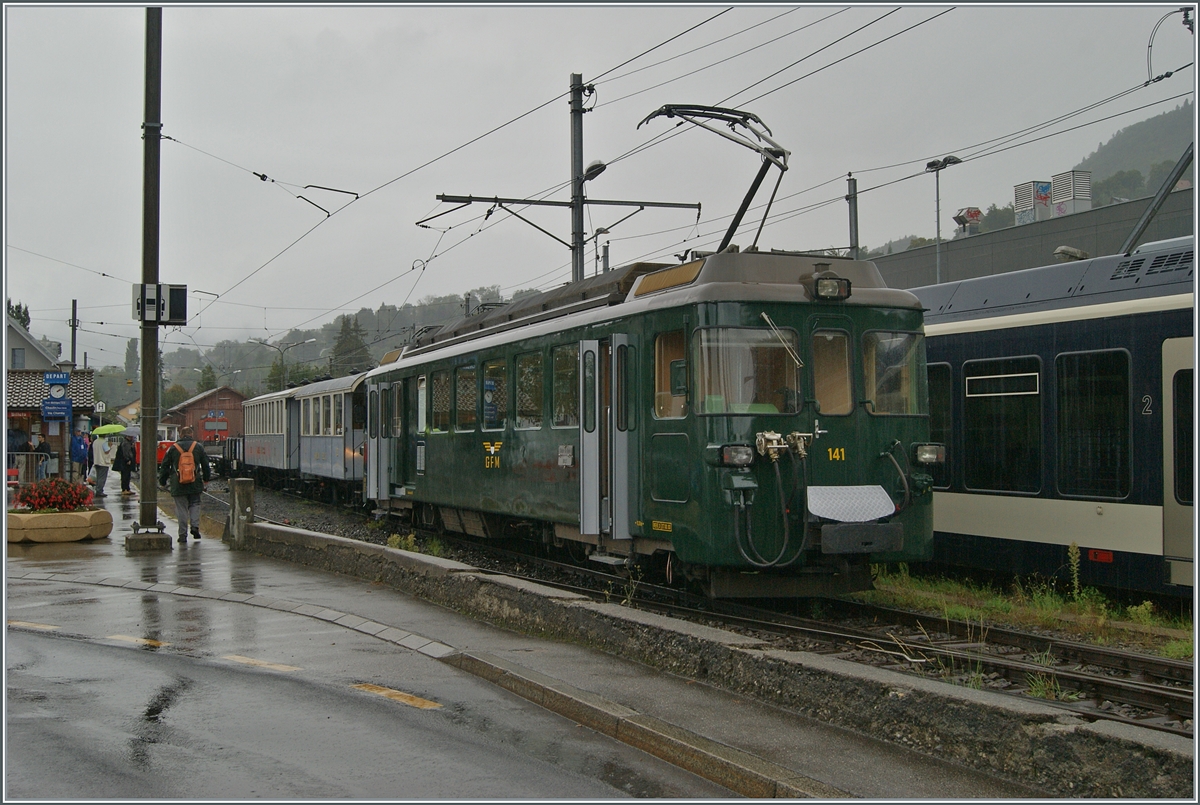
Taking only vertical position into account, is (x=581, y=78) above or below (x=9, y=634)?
above

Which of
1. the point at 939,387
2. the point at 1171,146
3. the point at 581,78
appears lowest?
the point at 939,387

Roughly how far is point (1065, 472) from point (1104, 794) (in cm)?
638

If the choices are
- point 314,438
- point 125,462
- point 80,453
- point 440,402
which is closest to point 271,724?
point 440,402

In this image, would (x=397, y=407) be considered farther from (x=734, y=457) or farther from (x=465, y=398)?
(x=734, y=457)

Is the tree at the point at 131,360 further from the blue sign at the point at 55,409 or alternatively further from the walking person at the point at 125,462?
the blue sign at the point at 55,409

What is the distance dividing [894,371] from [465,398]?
644cm

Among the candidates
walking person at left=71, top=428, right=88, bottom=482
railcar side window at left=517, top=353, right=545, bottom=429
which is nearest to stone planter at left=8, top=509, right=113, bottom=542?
railcar side window at left=517, top=353, right=545, bottom=429

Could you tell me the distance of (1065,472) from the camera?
10781mm

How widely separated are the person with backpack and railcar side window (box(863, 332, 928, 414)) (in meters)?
10.9

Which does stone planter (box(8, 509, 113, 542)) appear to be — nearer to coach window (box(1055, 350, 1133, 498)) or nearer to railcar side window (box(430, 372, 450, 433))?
railcar side window (box(430, 372, 450, 433))

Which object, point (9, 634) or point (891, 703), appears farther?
point (9, 634)

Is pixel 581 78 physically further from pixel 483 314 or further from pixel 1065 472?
pixel 1065 472

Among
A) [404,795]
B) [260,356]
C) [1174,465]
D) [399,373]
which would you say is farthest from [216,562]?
[260,356]

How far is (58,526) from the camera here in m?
16.5
